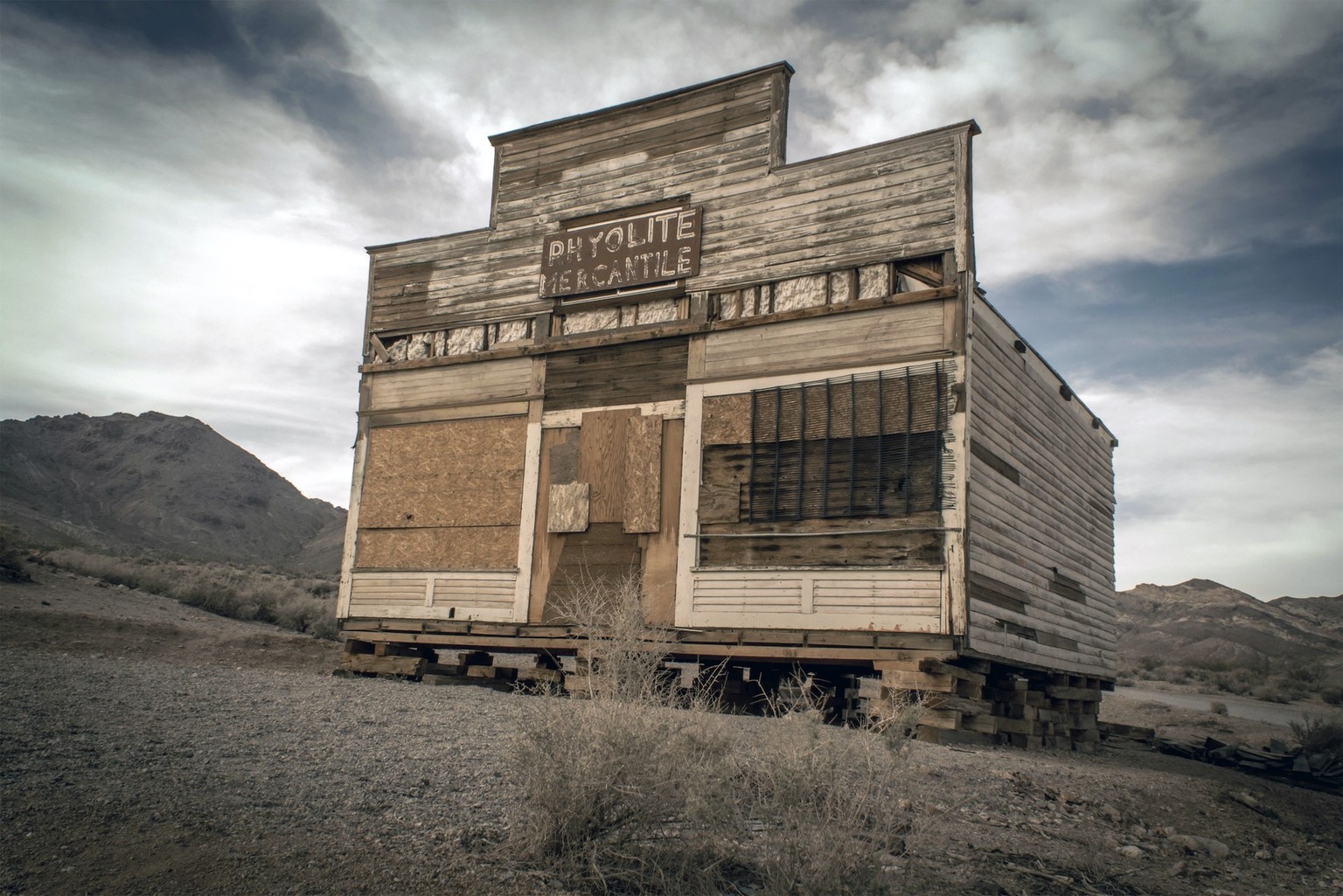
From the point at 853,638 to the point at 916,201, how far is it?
552 cm

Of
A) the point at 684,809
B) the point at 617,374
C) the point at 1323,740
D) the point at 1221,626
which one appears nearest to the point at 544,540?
the point at 617,374

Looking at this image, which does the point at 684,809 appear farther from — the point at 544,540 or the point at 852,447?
the point at 544,540

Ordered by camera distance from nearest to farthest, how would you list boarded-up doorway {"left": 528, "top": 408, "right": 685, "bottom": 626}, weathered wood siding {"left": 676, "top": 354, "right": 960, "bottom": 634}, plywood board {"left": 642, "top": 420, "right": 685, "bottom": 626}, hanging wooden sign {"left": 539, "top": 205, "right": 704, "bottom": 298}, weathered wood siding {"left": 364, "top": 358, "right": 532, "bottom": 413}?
weathered wood siding {"left": 676, "top": 354, "right": 960, "bottom": 634} < plywood board {"left": 642, "top": 420, "right": 685, "bottom": 626} < boarded-up doorway {"left": 528, "top": 408, "right": 685, "bottom": 626} < hanging wooden sign {"left": 539, "top": 205, "right": 704, "bottom": 298} < weathered wood siding {"left": 364, "top": 358, "right": 532, "bottom": 413}

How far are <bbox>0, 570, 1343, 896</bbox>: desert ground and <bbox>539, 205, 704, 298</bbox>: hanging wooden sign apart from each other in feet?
20.2

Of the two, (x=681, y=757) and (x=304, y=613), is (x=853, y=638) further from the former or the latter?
(x=304, y=613)

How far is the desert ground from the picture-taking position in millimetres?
4695

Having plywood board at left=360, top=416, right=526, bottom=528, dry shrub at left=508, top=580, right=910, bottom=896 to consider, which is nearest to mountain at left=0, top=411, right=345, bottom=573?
plywood board at left=360, top=416, right=526, bottom=528

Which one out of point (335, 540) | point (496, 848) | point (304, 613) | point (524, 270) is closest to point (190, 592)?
point (304, 613)

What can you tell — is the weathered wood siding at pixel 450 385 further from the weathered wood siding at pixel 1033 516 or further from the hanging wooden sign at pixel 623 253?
the weathered wood siding at pixel 1033 516

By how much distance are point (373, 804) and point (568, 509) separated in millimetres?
7798

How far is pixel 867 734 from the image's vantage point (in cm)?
557

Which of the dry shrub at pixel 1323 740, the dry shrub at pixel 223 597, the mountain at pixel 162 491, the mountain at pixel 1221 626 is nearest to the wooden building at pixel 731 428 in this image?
the dry shrub at pixel 1323 740

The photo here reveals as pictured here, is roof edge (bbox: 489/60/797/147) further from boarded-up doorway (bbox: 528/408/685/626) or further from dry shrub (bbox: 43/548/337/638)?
dry shrub (bbox: 43/548/337/638)

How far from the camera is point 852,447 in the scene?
1166cm
